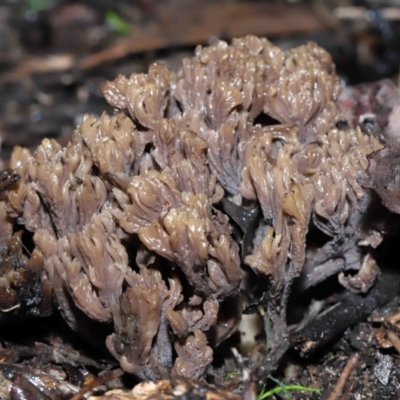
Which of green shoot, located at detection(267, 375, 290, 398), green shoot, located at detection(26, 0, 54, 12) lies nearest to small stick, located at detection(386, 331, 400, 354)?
green shoot, located at detection(267, 375, 290, 398)

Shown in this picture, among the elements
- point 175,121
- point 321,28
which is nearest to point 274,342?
point 175,121

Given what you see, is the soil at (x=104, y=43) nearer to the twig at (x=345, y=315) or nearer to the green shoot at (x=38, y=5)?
the green shoot at (x=38, y=5)

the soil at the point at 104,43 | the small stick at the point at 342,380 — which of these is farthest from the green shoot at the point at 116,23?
the small stick at the point at 342,380

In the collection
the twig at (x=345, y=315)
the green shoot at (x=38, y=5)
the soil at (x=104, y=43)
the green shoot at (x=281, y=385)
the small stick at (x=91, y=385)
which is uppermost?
the green shoot at (x=38, y=5)

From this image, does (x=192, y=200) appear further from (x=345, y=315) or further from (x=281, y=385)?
(x=345, y=315)

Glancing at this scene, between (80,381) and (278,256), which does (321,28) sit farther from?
(80,381)

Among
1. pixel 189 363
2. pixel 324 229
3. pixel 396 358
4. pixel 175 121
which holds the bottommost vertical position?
pixel 396 358

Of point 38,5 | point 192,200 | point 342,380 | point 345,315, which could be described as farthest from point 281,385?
point 38,5
